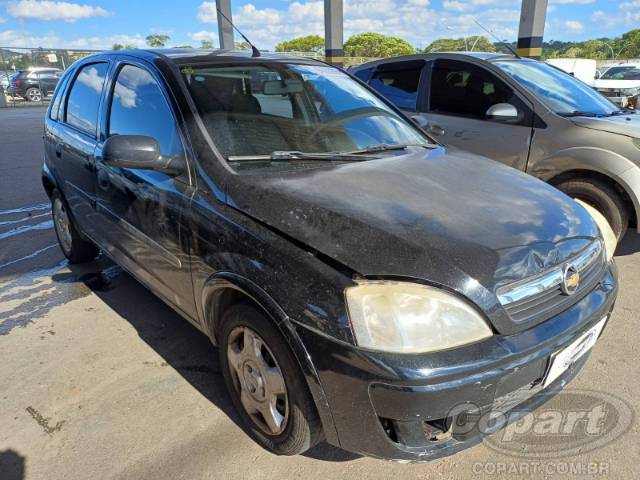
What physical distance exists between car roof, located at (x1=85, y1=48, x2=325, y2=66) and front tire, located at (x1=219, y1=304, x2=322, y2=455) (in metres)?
1.56

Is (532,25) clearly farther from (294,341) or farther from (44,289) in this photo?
(294,341)

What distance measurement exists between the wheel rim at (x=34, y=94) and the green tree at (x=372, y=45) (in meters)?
41.6

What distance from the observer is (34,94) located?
23016mm

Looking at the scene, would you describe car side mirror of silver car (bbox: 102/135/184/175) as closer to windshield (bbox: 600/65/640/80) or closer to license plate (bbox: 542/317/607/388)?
license plate (bbox: 542/317/607/388)

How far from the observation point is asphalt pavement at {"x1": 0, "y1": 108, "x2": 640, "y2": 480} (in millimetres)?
2070

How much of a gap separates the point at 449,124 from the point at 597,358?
2870mm

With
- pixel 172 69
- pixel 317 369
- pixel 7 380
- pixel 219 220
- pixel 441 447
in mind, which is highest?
pixel 172 69

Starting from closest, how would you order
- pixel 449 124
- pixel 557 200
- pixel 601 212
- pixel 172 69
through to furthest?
pixel 557 200, pixel 172 69, pixel 601 212, pixel 449 124

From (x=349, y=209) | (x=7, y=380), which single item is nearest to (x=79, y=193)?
(x=7, y=380)

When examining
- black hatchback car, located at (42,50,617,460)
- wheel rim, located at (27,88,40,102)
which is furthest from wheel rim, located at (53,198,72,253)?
wheel rim, located at (27,88,40,102)

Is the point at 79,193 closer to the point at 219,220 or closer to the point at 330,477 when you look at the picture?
the point at 219,220

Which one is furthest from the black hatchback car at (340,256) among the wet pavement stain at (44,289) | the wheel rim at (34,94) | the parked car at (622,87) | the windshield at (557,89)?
the wheel rim at (34,94)

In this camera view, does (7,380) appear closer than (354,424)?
No

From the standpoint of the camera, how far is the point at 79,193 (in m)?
3.53
